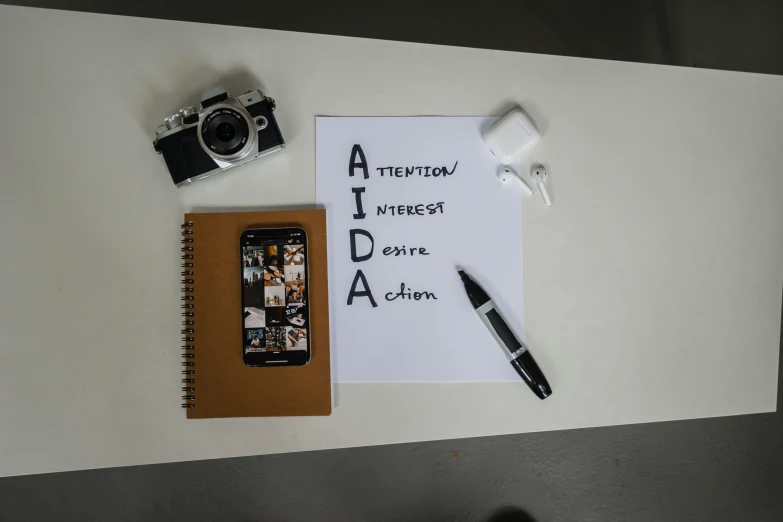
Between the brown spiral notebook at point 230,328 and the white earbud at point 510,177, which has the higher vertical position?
the white earbud at point 510,177

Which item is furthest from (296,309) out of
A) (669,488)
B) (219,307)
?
(669,488)

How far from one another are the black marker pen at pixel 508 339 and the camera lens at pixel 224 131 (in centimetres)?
33

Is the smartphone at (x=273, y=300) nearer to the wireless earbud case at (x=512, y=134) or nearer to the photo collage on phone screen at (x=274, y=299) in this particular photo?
the photo collage on phone screen at (x=274, y=299)

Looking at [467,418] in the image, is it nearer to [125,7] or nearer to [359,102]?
[359,102]

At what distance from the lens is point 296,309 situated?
1.84 feet

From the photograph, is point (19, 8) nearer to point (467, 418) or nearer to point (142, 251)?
point (142, 251)

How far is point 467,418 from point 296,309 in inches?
10.6

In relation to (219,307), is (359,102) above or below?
above

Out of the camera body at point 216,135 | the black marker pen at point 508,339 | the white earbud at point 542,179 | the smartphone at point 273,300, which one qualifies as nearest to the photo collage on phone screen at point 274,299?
the smartphone at point 273,300

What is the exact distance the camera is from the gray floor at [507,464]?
0.59 meters

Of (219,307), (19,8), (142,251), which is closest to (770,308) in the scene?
(219,307)

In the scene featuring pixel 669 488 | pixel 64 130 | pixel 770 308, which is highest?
pixel 64 130

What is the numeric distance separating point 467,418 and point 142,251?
1.59 feet

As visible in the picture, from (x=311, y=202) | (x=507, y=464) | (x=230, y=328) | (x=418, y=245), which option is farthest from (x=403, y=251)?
(x=507, y=464)
